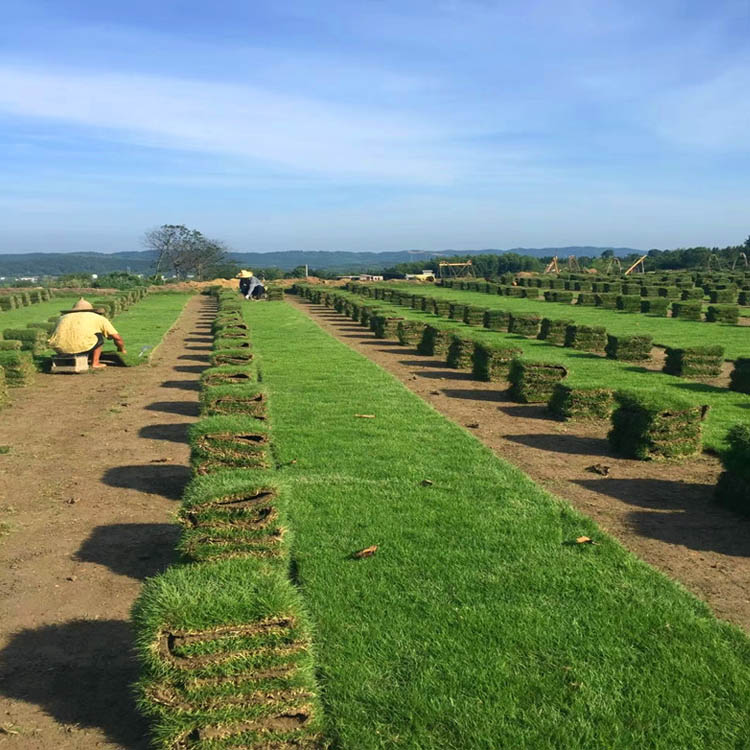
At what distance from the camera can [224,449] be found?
9.97m

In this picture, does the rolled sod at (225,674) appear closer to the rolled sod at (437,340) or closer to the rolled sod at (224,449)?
the rolled sod at (224,449)

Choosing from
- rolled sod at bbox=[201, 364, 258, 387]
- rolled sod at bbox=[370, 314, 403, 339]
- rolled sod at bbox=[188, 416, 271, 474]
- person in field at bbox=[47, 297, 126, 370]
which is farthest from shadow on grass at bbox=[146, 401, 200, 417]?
rolled sod at bbox=[370, 314, 403, 339]

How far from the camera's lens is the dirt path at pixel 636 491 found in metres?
8.09

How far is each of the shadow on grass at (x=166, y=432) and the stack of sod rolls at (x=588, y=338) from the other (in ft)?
62.3

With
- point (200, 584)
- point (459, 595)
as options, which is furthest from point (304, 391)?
point (200, 584)

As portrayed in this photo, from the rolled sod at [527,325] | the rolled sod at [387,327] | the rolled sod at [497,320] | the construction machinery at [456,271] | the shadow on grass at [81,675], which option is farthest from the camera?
the construction machinery at [456,271]

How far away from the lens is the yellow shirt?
20359 millimetres

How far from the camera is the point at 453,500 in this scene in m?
9.94

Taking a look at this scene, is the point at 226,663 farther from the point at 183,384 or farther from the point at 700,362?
the point at 700,362

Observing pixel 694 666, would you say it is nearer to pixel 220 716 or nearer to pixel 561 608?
pixel 561 608

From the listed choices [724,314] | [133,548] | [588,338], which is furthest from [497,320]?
[133,548]

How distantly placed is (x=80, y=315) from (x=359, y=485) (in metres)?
13.2

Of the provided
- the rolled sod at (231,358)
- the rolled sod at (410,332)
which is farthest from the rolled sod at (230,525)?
the rolled sod at (410,332)

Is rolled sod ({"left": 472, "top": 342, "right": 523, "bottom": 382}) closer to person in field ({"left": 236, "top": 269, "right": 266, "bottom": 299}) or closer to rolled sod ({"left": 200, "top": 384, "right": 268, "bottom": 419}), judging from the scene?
rolled sod ({"left": 200, "top": 384, "right": 268, "bottom": 419})
